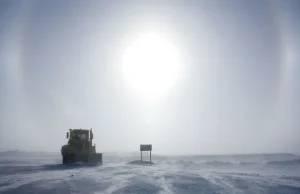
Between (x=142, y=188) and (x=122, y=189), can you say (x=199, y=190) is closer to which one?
(x=142, y=188)

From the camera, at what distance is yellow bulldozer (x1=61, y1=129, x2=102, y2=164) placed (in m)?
31.0

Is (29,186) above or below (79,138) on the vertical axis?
below

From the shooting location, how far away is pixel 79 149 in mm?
31609

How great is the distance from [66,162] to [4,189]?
18.9 meters

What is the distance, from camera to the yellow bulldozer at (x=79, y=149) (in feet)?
102

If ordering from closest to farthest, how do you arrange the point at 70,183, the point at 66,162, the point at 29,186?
1. the point at 29,186
2. the point at 70,183
3. the point at 66,162

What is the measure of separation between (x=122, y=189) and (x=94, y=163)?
19937 mm

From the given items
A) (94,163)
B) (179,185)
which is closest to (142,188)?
(179,185)

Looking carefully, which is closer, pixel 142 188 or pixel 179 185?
pixel 142 188

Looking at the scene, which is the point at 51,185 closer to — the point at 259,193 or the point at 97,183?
the point at 97,183

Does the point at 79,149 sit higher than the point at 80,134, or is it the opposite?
the point at 80,134

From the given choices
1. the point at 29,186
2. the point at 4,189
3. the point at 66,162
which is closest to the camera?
the point at 4,189

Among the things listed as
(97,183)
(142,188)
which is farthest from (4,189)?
(142,188)

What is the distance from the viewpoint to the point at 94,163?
3225 centimetres
